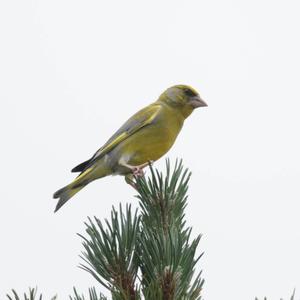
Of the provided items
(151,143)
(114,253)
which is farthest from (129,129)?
(114,253)

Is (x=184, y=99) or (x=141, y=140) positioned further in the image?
(x=184, y=99)

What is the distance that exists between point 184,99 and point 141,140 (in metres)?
0.80

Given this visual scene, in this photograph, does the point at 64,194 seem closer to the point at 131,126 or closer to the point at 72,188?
the point at 72,188

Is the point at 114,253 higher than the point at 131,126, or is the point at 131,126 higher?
the point at 131,126

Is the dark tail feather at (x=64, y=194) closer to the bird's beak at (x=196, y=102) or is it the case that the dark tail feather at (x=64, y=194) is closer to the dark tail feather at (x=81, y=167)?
the dark tail feather at (x=81, y=167)

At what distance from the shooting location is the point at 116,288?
94.9 inches

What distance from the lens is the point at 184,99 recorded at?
21.0 ft

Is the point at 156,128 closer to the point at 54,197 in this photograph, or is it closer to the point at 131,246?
the point at 54,197

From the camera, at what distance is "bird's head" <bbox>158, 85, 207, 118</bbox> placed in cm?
636

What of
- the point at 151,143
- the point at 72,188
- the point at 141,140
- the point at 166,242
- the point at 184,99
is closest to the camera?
the point at 166,242

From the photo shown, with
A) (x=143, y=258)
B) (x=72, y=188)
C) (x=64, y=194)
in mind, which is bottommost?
(x=143, y=258)

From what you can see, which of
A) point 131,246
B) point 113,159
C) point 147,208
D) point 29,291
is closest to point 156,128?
point 113,159

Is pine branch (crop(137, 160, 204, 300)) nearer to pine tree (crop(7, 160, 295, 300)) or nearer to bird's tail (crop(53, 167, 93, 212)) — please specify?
pine tree (crop(7, 160, 295, 300))

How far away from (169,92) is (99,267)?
14.0 ft
